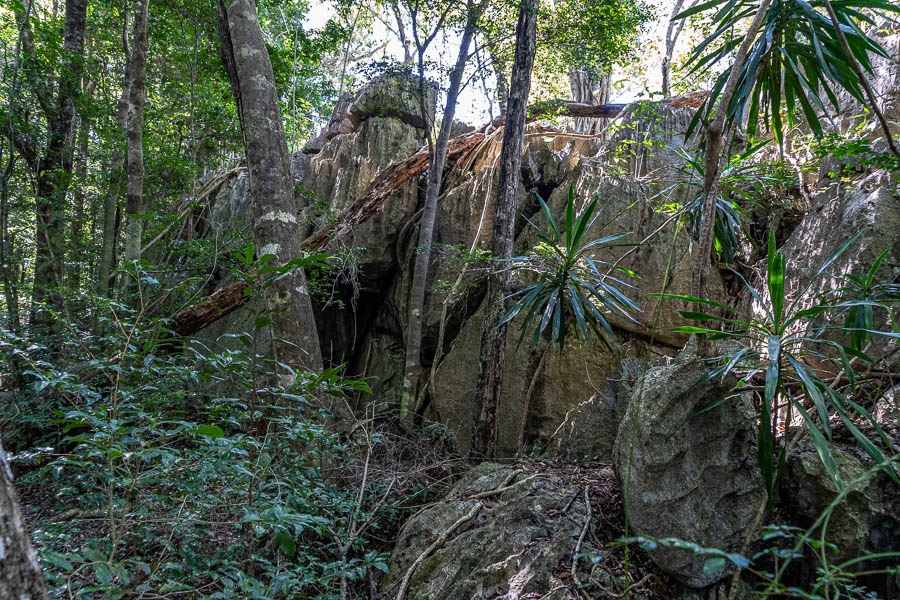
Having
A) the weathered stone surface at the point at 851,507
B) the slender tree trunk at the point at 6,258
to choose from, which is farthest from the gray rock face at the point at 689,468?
the slender tree trunk at the point at 6,258

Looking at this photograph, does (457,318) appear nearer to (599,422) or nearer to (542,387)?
(542,387)

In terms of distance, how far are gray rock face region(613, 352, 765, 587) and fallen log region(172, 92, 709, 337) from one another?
14.2 ft

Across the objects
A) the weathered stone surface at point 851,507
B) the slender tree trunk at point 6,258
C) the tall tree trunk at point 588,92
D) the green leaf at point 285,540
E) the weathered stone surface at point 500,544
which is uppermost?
the tall tree trunk at point 588,92

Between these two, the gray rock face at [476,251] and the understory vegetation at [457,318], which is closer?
the understory vegetation at [457,318]

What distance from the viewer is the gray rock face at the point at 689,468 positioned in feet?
7.56

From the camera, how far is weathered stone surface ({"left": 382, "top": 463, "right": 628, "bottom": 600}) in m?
2.36

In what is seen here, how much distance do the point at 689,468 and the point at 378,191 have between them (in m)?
5.58

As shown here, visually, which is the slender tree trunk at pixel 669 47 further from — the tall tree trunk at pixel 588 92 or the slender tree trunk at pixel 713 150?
the slender tree trunk at pixel 713 150

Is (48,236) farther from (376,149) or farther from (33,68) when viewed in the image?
(376,149)

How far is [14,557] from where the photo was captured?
31.4 inches

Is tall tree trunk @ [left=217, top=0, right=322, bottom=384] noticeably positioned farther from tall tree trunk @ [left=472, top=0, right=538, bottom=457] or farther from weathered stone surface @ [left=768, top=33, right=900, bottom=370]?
weathered stone surface @ [left=768, top=33, right=900, bottom=370]

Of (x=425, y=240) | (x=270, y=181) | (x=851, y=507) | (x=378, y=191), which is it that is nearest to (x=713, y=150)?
(x=851, y=507)

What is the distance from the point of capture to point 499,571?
2.41 meters

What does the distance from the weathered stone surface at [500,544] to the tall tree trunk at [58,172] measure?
4.90m
